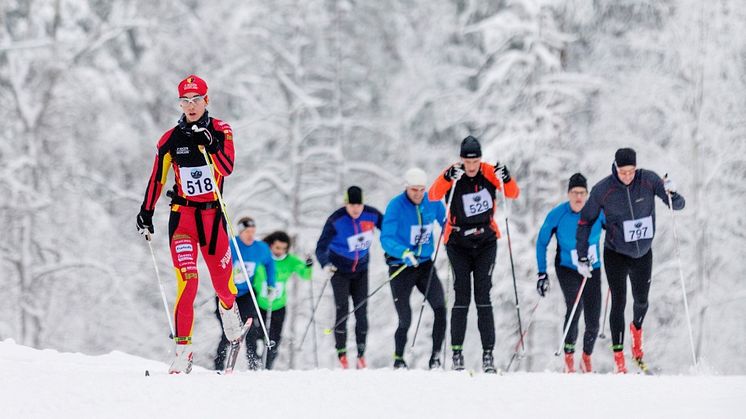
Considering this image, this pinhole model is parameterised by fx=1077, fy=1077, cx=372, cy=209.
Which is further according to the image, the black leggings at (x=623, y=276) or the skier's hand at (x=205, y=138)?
the black leggings at (x=623, y=276)

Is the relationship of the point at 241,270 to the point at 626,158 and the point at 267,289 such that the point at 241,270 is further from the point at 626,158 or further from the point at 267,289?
the point at 626,158

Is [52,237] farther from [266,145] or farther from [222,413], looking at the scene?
[222,413]

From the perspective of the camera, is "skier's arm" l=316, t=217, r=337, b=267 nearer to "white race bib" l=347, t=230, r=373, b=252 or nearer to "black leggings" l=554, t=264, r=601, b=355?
"white race bib" l=347, t=230, r=373, b=252

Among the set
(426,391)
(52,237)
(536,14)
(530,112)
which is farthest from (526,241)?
(426,391)

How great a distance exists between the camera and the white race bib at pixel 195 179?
742cm

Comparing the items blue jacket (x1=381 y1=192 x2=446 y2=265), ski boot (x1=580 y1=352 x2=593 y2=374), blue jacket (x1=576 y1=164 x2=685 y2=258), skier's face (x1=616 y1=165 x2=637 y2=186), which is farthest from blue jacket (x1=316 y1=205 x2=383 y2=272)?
skier's face (x1=616 y1=165 x2=637 y2=186)

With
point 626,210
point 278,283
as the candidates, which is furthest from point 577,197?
point 278,283

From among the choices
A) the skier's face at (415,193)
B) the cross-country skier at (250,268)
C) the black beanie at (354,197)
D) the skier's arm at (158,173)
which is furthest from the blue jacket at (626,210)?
the cross-country skier at (250,268)

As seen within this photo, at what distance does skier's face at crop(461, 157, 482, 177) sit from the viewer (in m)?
8.50

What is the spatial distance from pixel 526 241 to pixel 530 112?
8.83 ft

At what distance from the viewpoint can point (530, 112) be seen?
21672 millimetres

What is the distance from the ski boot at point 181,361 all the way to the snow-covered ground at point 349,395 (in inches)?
Result: 11.0

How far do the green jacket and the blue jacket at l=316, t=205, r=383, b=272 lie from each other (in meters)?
0.84

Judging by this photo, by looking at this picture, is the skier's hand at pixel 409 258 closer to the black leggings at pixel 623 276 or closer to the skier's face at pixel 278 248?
the black leggings at pixel 623 276
